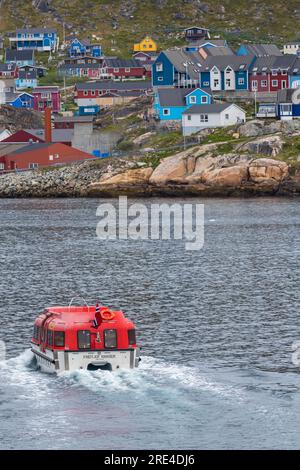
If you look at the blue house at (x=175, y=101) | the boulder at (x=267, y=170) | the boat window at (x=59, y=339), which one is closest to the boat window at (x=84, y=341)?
the boat window at (x=59, y=339)

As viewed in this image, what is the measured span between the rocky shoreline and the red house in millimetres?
6953

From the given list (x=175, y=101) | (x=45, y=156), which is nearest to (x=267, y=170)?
(x=175, y=101)

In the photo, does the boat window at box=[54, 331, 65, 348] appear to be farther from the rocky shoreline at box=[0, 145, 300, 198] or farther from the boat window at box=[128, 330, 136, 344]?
the rocky shoreline at box=[0, 145, 300, 198]

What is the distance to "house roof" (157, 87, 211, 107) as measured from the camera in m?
192

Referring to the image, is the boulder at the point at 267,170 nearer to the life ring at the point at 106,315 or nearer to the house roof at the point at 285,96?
the house roof at the point at 285,96

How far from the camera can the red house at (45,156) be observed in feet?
616

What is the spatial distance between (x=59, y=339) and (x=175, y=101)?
137400 mm

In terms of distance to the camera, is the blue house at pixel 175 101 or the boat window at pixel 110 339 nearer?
the boat window at pixel 110 339

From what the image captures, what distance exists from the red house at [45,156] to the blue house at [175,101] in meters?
14.3

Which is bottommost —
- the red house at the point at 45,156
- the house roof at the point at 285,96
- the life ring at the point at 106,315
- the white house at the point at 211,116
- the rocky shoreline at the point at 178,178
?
the life ring at the point at 106,315

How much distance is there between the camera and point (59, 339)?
58.2 m

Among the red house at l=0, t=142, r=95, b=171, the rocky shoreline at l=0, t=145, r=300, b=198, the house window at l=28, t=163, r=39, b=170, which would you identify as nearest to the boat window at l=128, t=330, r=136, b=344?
the rocky shoreline at l=0, t=145, r=300, b=198

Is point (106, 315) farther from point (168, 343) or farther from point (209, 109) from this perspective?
point (209, 109)
